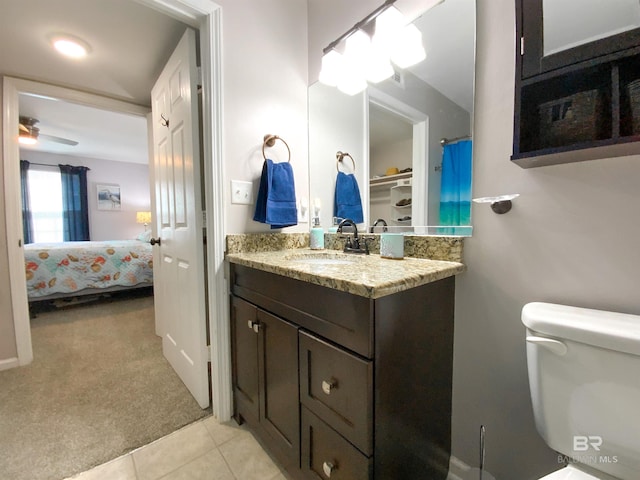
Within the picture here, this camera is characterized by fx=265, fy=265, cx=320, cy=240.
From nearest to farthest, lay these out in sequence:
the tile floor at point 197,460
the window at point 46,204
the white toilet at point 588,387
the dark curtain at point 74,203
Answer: the white toilet at point 588,387 < the tile floor at point 197,460 < the window at point 46,204 < the dark curtain at point 74,203

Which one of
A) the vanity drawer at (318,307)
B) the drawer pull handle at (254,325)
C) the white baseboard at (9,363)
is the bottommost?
the white baseboard at (9,363)

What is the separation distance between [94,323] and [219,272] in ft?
7.66

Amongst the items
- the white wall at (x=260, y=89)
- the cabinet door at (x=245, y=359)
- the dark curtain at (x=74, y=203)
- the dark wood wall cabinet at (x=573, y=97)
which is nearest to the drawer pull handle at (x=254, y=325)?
the cabinet door at (x=245, y=359)

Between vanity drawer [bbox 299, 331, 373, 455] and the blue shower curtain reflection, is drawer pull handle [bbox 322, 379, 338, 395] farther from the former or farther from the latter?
the blue shower curtain reflection

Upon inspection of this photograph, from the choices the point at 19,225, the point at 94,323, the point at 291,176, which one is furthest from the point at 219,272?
the point at 94,323

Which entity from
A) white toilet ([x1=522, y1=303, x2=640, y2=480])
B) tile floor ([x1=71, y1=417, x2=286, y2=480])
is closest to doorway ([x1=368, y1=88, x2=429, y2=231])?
white toilet ([x1=522, y1=303, x2=640, y2=480])

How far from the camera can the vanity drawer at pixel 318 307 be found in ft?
2.25

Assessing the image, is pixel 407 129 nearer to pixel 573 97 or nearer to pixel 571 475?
pixel 573 97

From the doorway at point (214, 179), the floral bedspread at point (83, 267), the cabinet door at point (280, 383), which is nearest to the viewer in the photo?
the cabinet door at point (280, 383)

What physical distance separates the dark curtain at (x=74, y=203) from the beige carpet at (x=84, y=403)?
3.35 m

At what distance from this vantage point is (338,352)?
2.47 ft

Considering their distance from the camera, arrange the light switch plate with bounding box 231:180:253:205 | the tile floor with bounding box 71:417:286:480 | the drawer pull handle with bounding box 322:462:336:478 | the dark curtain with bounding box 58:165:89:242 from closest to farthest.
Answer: the drawer pull handle with bounding box 322:462:336:478, the tile floor with bounding box 71:417:286:480, the light switch plate with bounding box 231:180:253:205, the dark curtain with bounding box 58:165:89:242

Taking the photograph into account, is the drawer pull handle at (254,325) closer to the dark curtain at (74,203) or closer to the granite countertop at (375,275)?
the granite countertop at (375,275)

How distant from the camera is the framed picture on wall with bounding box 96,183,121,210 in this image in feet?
17.2
